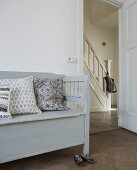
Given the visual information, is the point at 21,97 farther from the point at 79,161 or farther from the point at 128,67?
the point at 128,67

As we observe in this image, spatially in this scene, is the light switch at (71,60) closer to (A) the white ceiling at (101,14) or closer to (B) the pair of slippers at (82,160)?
(B) the pair of slippers at (82,160)

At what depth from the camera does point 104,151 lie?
188 centimetres

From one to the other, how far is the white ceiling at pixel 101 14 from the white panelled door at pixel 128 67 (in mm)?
1553

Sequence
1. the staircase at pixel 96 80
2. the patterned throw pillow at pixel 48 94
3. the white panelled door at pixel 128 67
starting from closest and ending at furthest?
the patterned throw pillow at pixel 48 94
the white panelled door at pixel 128 67
the staircase at pixel 96 80

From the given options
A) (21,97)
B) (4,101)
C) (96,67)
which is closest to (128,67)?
(21,97)

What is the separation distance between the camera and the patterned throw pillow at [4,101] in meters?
1.38

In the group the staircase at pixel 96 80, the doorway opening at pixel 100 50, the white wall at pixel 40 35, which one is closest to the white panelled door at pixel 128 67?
the white wall at pixel 40 35

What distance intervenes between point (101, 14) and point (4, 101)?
160 inches

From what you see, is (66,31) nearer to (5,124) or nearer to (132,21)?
(132,21)

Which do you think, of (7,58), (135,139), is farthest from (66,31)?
(135,139)

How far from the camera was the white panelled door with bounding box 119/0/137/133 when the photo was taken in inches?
103

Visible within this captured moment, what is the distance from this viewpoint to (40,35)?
2.14 meters

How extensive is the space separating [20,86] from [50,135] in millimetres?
478

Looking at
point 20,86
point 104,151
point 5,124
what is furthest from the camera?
point 104,151
